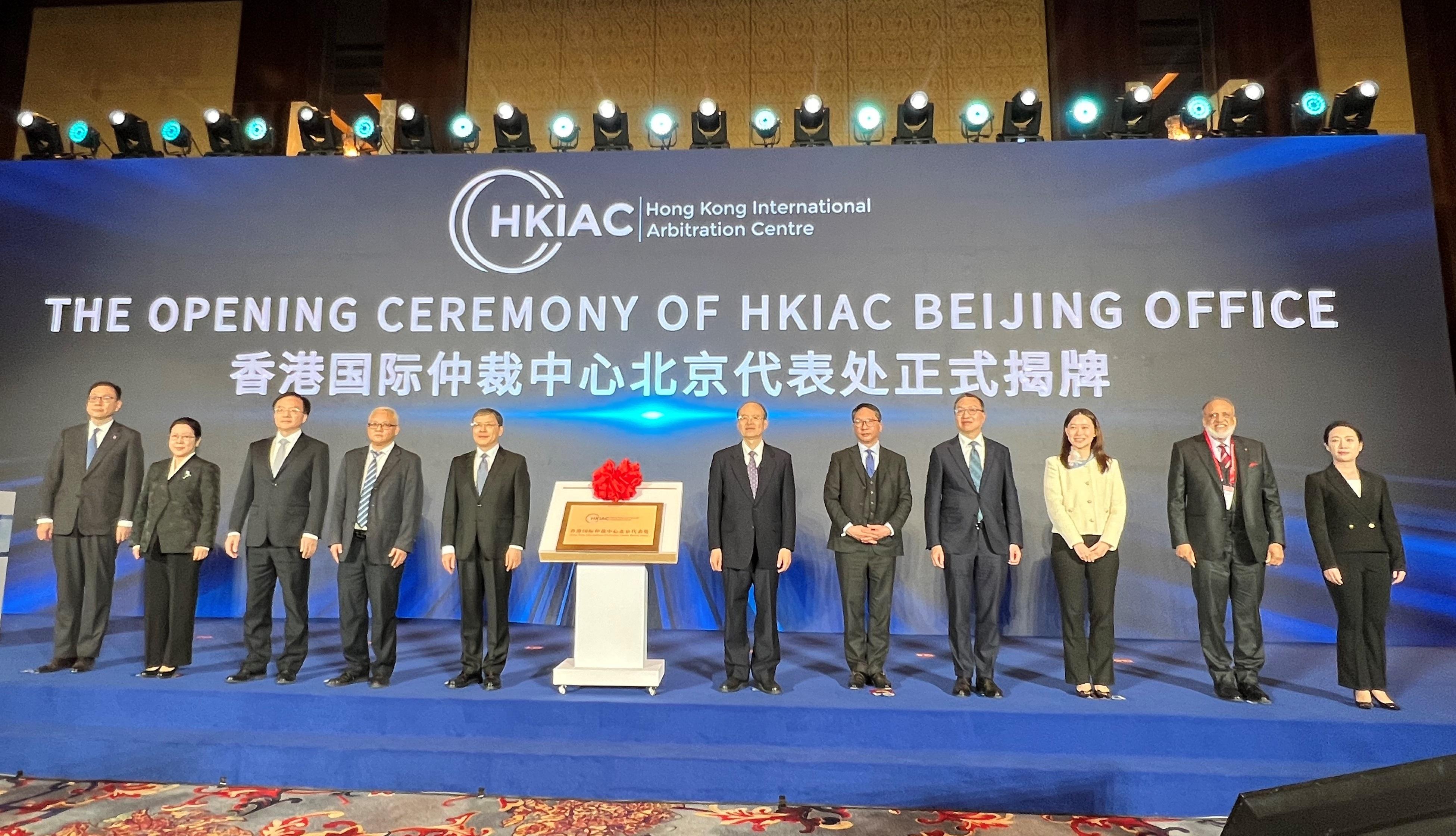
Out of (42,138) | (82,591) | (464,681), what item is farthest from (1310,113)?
(42,138)

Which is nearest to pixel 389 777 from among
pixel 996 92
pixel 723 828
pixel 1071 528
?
pixel 723 828

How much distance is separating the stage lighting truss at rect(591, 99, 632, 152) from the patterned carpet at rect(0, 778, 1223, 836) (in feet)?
13.6

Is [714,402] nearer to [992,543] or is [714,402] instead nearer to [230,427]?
[992,543]

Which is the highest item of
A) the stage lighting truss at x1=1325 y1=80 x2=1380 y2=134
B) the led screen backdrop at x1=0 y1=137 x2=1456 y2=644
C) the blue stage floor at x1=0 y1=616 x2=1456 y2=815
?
the stage lighting truss at x1=1325 y1=80 x2=1380 y2=134

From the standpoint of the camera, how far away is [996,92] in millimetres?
7453

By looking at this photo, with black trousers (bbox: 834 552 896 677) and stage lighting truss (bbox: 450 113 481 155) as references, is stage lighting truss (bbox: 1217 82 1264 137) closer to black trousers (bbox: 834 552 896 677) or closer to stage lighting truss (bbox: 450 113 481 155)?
black trousers (bbox: 834 552 896 677)

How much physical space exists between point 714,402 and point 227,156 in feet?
12.3

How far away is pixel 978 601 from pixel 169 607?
12.2 ft

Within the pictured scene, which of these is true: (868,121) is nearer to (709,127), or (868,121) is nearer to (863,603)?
(709,127)

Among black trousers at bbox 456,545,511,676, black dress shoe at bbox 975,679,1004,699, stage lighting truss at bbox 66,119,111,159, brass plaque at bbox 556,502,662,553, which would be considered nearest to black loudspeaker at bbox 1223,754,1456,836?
black dress shoe at bbox 975,679,1004,699

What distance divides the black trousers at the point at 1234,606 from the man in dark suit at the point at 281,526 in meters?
4.01

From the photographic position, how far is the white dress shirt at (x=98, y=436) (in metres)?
4.34

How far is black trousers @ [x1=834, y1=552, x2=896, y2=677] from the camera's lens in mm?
4020

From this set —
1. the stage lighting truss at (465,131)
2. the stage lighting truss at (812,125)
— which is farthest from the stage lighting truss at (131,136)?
the stage lighting truss at (812,125)
